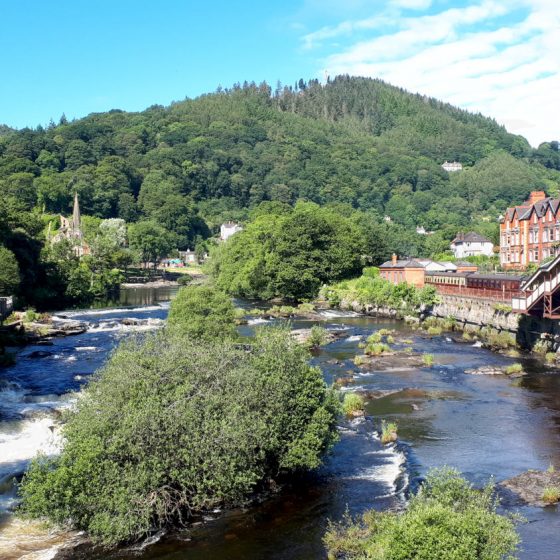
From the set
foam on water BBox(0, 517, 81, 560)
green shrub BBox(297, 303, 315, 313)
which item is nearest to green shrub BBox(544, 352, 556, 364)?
foam on water BBox(0, 517, 81, 560)

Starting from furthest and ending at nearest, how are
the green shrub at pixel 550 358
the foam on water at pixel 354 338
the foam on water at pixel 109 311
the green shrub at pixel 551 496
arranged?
1. the foam on water at pixel 109 311
2. the foam on water at pixel 354 338
3. the green shrub at pixel 550 358
4. the green shrub at pixel 551 496

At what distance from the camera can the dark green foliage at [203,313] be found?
131 feet

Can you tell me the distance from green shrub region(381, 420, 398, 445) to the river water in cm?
41

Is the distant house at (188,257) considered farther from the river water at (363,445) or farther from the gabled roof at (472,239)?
the river water at (363,445)

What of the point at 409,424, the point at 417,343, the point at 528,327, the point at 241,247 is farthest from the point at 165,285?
the point at 409,424

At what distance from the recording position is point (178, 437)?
20984 mm

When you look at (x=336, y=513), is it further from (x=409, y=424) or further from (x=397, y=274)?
(x=397, y=274)

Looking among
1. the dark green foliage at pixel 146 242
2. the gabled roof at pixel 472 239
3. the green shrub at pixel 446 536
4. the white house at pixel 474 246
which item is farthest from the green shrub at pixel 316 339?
the dark green foliage at pixel 146 242

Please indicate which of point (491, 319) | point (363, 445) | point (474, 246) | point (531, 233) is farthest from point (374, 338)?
point (474, 246)

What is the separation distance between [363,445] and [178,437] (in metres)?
12.0

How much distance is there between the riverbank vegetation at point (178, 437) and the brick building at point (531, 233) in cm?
6377

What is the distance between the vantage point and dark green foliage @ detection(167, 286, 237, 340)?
39.9m

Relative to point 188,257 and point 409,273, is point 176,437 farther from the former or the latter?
point 188,257

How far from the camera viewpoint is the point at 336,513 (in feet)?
74.0
